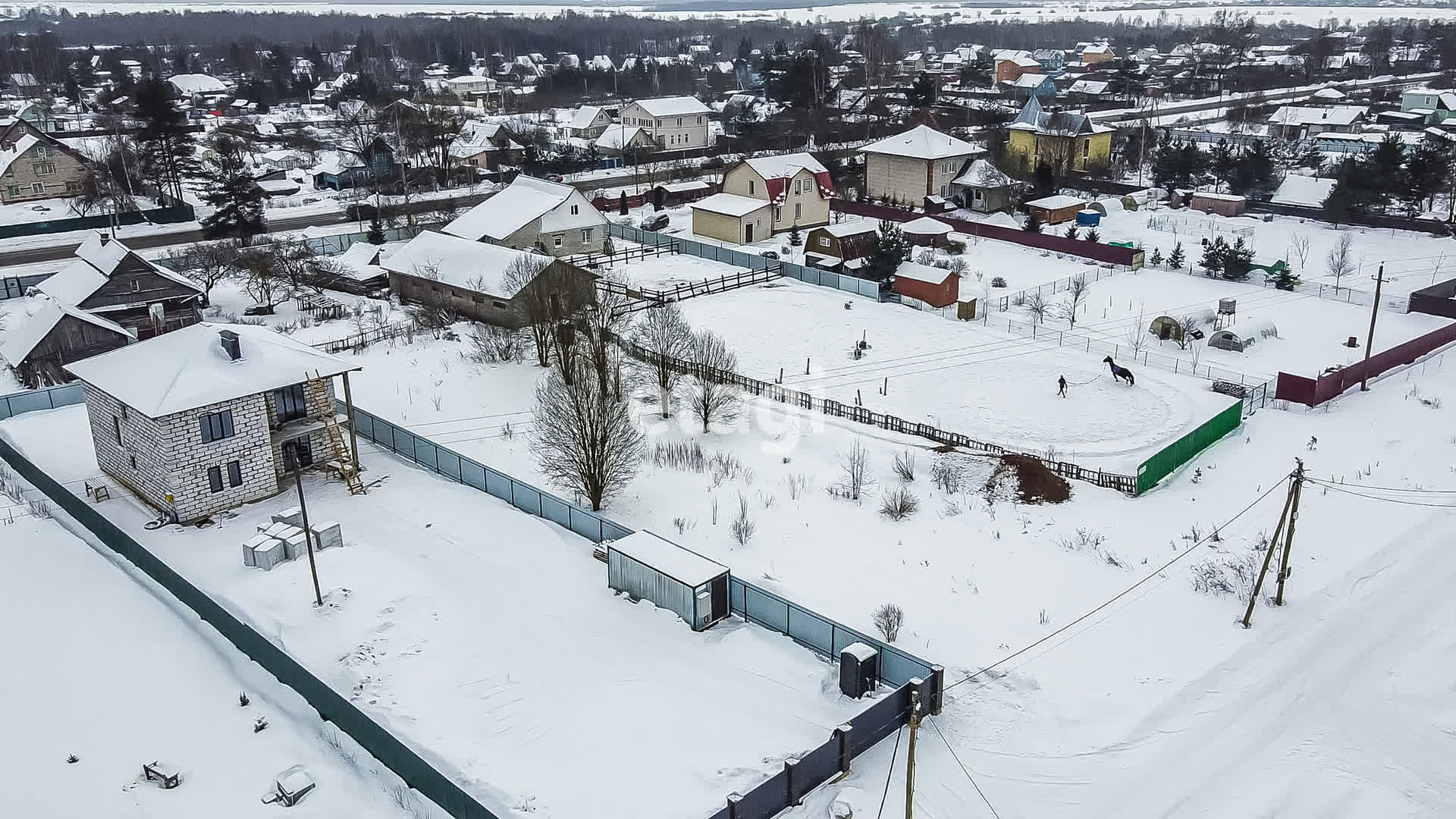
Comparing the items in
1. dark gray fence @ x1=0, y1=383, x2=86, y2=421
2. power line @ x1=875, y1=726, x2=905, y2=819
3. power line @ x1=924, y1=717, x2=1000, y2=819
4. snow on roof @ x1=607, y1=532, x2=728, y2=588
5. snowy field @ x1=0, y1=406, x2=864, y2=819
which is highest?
snow on roof @ x1=607, y1=532, x2=728, y2=588

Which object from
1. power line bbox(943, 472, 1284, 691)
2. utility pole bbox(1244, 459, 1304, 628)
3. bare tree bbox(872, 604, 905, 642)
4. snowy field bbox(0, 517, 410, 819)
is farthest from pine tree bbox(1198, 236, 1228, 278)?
snowy field bbox(0, 517, 410, 819)

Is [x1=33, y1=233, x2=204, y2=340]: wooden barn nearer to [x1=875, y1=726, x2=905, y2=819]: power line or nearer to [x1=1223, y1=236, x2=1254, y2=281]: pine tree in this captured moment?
[x1=875, y1=726, x2=905, y2=819]: power line

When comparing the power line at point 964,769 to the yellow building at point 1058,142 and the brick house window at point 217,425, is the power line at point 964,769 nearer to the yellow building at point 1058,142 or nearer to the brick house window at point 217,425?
the brick house window at point 217,425

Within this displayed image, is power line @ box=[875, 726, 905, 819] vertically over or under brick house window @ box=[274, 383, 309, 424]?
under

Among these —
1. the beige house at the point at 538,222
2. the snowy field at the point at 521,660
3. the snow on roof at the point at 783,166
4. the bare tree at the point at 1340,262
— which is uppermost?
the snow on roof at the point at 783,166

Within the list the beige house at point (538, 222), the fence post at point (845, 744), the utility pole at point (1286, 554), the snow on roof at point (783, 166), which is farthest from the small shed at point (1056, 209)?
the fence post at point (845, 744)

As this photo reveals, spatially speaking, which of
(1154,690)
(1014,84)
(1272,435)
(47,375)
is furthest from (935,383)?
(1014,84)
